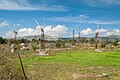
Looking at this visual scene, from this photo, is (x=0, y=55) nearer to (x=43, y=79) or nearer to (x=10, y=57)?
(x=10, y=57)

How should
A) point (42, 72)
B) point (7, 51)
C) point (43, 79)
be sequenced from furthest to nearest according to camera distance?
point (42, 72), point (43, 79), point (7, 51)

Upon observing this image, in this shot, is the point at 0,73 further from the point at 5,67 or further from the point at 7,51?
the point at 7,51

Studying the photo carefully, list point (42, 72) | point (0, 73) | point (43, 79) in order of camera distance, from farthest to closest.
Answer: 1. point (42, 72)
2. point (43, 79)
3. point (0, 73)

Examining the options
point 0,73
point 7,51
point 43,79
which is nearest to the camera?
point 0,73

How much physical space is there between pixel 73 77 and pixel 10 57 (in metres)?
6.51

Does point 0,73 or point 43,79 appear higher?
point 0,73

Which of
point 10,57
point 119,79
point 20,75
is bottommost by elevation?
point 119,79

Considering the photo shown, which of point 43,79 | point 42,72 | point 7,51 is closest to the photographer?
point 7,51

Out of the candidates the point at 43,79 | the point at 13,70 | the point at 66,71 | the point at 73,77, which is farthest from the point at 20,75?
the point at 66,71

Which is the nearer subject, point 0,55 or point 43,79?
point 0,55

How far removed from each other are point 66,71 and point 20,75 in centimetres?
783

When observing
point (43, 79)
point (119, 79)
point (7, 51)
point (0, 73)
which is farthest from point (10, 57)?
point (119, 79)

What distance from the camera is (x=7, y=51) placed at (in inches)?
402

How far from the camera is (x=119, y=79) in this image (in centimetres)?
1552
